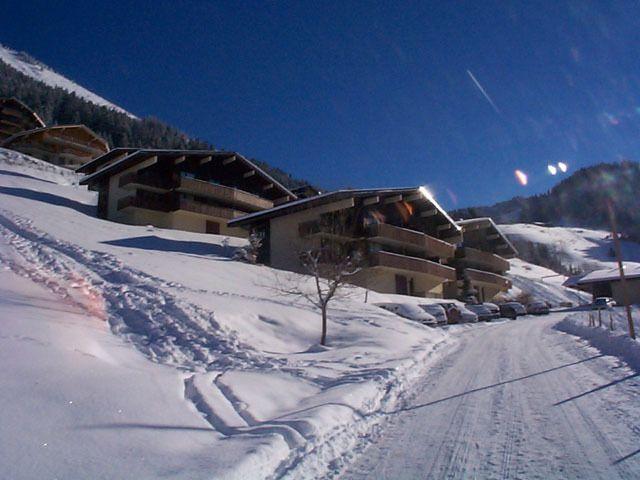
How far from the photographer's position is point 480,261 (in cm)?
4659

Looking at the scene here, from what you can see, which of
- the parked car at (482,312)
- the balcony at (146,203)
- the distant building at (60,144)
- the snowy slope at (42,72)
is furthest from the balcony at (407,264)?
the snowy slope at (42,72)

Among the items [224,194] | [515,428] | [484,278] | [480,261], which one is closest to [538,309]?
[484,278]

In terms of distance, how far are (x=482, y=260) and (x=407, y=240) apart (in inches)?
652

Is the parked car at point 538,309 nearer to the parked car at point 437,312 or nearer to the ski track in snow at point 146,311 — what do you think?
the parked car at point 437,312

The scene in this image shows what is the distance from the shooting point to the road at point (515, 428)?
432cm

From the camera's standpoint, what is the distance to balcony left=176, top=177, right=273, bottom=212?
35.2m

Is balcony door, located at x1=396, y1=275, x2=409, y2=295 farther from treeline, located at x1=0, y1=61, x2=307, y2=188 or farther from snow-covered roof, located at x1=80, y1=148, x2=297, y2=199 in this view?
treeline, located at x1=0, y1=61, x2=307, y2=188

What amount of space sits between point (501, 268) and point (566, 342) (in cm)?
3904

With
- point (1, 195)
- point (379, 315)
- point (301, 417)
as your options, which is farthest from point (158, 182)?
point (301, 417)

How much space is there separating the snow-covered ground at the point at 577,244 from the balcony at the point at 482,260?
3175 inches

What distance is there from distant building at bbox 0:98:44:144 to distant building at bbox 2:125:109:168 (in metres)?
9.77

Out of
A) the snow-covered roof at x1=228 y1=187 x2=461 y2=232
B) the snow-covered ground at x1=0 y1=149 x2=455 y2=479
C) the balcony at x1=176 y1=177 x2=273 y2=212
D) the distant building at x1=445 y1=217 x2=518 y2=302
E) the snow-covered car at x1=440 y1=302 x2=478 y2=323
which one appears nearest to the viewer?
the snow-covered ground at x1=0 y1=149 x2=455 y2=479

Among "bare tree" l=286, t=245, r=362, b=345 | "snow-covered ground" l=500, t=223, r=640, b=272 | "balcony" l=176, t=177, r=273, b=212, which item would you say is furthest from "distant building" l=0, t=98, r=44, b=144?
"snow-covered ground" l=500, t=223, r=640, b=272

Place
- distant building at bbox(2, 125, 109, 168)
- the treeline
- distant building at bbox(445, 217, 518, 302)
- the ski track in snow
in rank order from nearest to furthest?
the ski track in snow < distant building at bbox(445, 217, 518, 302) < distant building at bbox(2, 125, 109, 168) < the treeline
